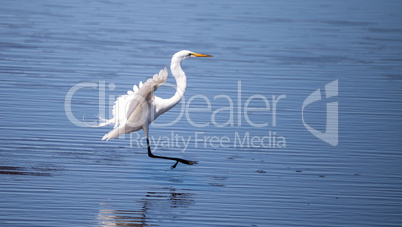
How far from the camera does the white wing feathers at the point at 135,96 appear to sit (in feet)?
26.3

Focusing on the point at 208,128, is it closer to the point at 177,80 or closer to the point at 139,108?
the point at 177,80

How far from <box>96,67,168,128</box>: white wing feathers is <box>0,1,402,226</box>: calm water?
2.20ft

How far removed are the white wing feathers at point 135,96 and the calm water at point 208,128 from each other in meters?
0.67

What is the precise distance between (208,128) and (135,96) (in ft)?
8.93

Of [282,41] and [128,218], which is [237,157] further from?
[282,41]

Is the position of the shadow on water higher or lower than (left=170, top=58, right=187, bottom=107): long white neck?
lower

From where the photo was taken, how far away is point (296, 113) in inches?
475

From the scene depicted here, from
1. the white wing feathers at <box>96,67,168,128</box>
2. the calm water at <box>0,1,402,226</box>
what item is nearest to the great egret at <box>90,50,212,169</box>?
the white wing feathers at <box>96,67,168,128</box>

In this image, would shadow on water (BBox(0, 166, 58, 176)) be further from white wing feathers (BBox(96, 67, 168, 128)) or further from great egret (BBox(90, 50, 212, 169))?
white wing feathers (BBox(96, 67, 168, 128))

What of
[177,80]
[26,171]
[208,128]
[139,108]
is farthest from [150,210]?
[208,128]

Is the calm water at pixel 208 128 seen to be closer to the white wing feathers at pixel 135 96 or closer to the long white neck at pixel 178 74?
the white wing feathers at pixel 135 96

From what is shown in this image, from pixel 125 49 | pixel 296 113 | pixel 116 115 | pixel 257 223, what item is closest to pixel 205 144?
pixel 116 115

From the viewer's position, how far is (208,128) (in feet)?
36.5

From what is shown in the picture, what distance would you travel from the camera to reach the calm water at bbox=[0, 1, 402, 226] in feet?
25.0
